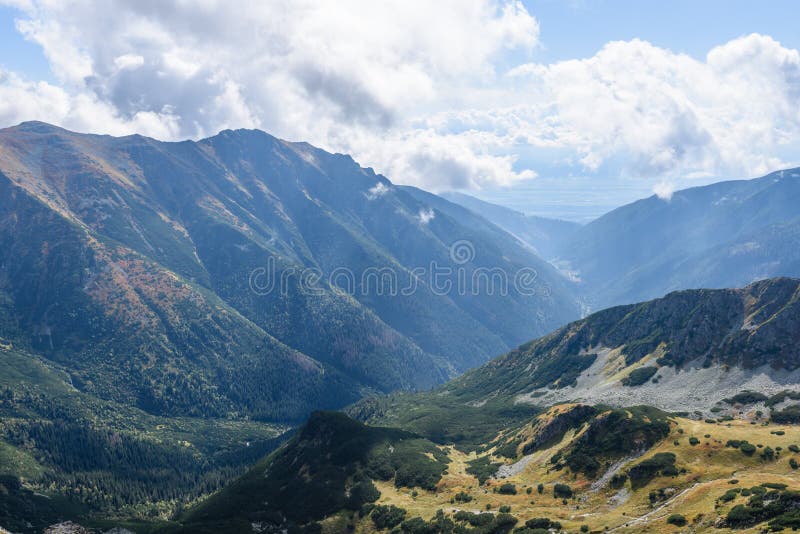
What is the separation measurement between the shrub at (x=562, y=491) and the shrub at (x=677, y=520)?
4102 centimetres

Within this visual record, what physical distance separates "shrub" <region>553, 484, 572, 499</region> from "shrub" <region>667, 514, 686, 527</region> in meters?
41.0

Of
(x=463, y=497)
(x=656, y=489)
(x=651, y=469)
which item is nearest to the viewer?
(x=656, y=489)

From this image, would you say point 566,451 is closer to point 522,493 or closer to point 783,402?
point 522,493

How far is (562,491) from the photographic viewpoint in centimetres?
14850

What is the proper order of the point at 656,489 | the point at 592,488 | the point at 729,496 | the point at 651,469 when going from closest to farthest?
1. the point at 729,496
2. the point at 656,489
3. the point at 651,469
4. the point at 592,488

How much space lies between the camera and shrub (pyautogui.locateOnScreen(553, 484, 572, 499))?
5778 inches

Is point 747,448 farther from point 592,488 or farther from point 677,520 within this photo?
point 677,520

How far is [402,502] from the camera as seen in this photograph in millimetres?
176750

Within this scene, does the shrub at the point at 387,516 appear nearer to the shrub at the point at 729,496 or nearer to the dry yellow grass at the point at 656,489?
the dry yellow grass at the point at 656,489

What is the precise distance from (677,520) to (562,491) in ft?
148

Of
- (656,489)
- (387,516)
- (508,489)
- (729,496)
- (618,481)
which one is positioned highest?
(729,496)

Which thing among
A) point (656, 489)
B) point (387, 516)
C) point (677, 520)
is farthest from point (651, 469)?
point (387, 516)

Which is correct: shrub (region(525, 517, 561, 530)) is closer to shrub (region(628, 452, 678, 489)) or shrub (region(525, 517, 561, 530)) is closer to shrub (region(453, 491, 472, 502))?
shrub (region(628, 452, 678, 489))

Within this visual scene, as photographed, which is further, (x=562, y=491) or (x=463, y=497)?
(x=463, y=497)
